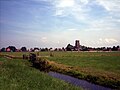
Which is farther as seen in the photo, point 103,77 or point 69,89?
point 103,77

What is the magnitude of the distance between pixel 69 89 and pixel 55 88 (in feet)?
4.28

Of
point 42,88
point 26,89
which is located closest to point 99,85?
point 42,88

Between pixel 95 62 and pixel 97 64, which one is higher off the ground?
pixel 95 62

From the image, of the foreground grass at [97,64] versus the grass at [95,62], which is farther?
the grass at [95,62]

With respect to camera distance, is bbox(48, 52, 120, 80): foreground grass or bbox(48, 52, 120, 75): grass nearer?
bbox(48, 52, 120, 80): foreground grass

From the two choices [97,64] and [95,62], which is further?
[95,62]

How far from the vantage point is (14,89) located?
62.8 ft

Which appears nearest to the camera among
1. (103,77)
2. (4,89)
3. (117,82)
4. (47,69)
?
(4,89)

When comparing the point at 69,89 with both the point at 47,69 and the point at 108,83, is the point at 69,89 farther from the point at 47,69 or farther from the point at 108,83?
the point at 47,69

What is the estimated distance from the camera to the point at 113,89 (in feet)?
77.1

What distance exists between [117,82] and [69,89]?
276 inches

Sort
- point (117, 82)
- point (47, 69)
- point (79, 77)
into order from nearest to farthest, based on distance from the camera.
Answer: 1. point (117, 82)
2. point (79, 77)
3. point (47, 69)

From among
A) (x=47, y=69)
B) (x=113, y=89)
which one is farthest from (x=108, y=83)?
(x=47, y=69)

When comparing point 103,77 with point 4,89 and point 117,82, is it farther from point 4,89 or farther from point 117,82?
point 4,89
